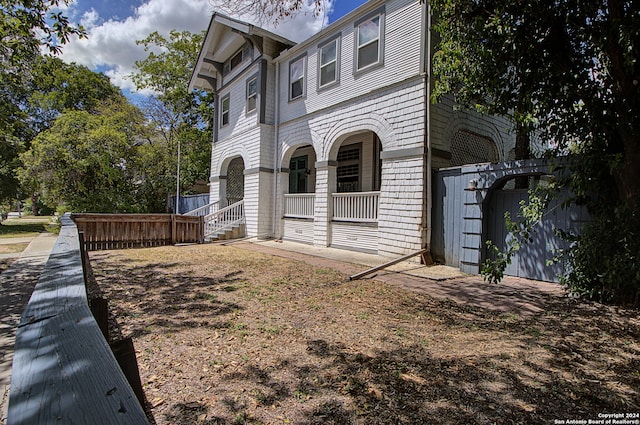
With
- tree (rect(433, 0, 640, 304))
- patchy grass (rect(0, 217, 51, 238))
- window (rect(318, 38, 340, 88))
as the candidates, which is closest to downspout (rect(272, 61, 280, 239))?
window (rect(318, 38, 340, 88))

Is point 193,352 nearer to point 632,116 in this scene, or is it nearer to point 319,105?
point 632,116

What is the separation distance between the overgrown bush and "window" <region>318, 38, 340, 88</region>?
7832 millimetres

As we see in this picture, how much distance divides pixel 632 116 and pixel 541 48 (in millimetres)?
1585

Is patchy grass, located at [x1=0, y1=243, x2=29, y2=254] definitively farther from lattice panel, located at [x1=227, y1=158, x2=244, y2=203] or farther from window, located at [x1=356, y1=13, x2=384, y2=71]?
window, located at [x1=356, y1=13, x2=384, y2=71]

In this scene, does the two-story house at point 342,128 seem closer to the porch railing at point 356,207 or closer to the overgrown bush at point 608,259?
the porch railing at point 356,207

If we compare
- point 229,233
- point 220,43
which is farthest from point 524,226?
point 220,43

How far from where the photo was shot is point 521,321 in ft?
14.3

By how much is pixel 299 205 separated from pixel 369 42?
5662 mm

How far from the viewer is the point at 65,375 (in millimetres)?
900

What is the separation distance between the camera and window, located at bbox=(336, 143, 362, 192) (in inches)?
520

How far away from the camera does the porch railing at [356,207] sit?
9.79 meters

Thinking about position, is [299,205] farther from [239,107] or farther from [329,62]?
[239,107]

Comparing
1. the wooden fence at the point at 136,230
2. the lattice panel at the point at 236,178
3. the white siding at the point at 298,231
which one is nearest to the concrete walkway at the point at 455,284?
the white siding at the point at 298,231

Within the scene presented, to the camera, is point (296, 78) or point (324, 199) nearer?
point (324, 199)
